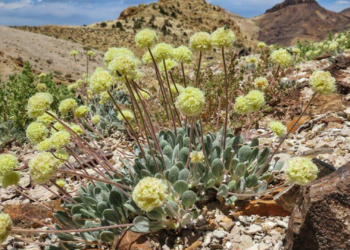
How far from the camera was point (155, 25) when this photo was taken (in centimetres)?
5453

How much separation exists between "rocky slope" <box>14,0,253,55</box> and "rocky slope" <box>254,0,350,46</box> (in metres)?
19.3

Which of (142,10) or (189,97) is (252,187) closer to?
(189,97)

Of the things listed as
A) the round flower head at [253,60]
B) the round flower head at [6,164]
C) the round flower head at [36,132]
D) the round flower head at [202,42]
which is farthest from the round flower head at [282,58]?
the round flower head at [253,60]

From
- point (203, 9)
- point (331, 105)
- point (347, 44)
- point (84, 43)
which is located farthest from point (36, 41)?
point (203, 9)

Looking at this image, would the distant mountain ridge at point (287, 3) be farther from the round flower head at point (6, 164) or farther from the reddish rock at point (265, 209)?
the round flower head at point (6, 164)

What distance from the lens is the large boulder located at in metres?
2.12

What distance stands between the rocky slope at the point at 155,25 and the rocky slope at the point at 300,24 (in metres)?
19.3

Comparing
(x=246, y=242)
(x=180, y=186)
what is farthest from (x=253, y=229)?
(x=180, y=186)

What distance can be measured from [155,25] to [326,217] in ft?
184

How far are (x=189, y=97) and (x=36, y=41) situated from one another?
105 ft

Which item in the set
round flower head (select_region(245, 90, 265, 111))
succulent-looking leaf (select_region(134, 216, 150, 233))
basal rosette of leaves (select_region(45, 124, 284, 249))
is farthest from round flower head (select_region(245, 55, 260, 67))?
succulent-looking leaf (select_region(134, 216, 150, 233))

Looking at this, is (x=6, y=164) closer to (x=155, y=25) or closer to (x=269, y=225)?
(x=269, y=225)

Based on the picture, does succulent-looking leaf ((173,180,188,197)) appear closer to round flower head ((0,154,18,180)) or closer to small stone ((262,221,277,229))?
small stone ((262,221,277,229))

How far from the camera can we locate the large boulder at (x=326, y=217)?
2.12 m
